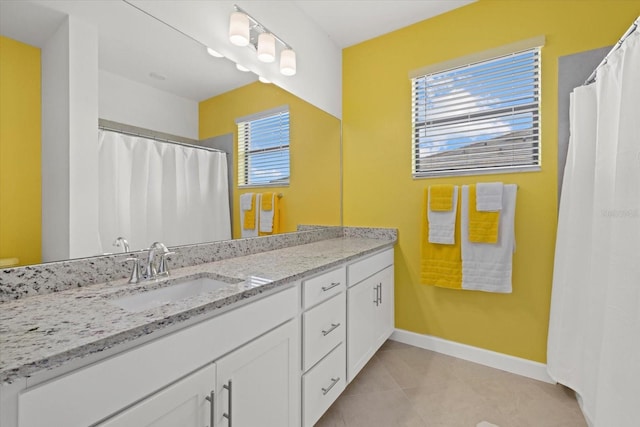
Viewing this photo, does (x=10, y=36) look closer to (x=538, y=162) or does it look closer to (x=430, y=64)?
(x=430, y=64)

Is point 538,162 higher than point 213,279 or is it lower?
higher

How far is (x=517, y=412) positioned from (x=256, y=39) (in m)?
2.66

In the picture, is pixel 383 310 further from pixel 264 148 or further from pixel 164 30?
pixel 164 30

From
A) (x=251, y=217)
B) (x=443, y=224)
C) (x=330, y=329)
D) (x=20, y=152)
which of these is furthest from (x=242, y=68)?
(x=443, y=224)

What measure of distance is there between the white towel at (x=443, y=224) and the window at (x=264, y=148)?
3.65 feet

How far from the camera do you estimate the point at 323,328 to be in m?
1.41

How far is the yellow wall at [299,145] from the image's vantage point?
1.65 m

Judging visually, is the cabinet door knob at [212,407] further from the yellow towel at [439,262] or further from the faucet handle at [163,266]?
the yellow towel at [439,262]

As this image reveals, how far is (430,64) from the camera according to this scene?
219 centimetres

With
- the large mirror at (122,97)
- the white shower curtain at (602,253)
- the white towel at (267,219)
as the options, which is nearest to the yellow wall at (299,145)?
the large mirror at (122,97)

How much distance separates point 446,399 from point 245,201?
168cm

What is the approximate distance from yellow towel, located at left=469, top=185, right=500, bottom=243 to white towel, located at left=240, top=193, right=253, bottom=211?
149 cm

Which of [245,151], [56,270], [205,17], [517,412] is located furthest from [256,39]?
[517,412]

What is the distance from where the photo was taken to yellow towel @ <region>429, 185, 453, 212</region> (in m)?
2.03
